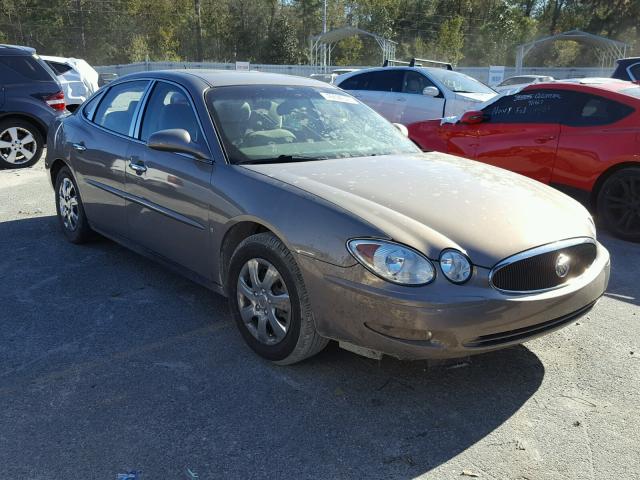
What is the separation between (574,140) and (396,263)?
4.37m

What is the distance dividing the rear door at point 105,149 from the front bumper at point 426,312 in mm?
2241

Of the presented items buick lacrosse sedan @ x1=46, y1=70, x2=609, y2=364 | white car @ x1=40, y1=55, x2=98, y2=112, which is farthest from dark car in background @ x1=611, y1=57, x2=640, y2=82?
white car @ x1=40, y1=55, x2=98, y2=112

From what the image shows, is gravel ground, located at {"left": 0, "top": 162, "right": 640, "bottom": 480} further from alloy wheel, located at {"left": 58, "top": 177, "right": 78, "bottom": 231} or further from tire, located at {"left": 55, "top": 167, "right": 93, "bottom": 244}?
alloy wheel, located at {"left": 58, "top": 177, "right": 78, "bottom": 231}

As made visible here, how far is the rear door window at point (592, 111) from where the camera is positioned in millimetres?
6039

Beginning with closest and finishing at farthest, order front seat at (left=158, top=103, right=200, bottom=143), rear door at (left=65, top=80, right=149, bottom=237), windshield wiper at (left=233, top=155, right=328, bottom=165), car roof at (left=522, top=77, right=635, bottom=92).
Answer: windshield wiper at (left=233, top=155, right=328, bottom=165)
front seat at (left=158, top=103, right=200, bottom=143)
rear door at (left=65, top=80, right=149, bottom=237)
car roof at (left=522, top=77, right=635, bottom=92)

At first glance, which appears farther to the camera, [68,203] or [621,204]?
[621,204]

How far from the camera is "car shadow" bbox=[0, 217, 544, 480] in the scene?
2.54 m

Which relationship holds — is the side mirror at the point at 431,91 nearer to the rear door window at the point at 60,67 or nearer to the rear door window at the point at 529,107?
the rear door window at the point at 529,107

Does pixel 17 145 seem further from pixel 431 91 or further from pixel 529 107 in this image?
pixel 529 107

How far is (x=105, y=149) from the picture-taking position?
4703 millimetres

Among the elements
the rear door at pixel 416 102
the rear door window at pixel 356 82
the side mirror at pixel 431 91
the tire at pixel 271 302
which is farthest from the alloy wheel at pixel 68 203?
the rear door window at pixel 356 82

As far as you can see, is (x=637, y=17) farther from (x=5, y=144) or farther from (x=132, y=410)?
(x=132, y=410)

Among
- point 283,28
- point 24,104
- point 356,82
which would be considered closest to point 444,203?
point 24,104

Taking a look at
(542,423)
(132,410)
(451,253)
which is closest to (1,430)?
(132,410)
